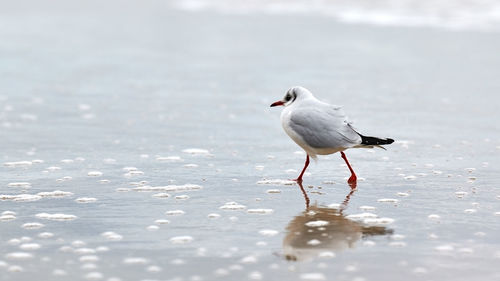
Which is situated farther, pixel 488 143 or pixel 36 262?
pixel 488 143

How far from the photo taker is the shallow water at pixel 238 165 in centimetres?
473

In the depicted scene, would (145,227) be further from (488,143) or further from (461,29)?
(461,29)

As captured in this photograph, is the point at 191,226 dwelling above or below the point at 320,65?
below

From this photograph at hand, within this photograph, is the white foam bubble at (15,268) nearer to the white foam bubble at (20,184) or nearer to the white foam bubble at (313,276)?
the white foam bubble at (313,276)

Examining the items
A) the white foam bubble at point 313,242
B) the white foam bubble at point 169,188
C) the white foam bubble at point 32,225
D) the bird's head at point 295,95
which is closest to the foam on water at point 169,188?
the white foam bubble at point 169,188

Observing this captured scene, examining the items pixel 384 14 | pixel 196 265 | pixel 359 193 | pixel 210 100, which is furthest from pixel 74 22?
pixel 196 265

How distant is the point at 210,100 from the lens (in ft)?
34.5

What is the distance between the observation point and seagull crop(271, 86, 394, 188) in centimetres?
657

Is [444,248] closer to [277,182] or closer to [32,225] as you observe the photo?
[277,182]

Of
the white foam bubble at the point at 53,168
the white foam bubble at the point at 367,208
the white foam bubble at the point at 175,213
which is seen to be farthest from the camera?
the white foam bubble at the point at 53,168

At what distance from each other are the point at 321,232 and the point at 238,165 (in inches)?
83.9

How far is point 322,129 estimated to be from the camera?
6.57 m

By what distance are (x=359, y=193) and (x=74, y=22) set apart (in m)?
14.4

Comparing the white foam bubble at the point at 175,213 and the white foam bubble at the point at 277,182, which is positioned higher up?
the white foam bubble at the point at 277,182
